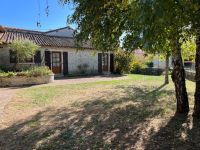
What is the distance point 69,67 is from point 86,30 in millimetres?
18028

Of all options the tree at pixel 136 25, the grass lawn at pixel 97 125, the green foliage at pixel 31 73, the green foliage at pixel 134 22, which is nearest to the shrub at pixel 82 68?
the green foliage at pixel 31 73

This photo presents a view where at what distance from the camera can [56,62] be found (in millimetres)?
23562

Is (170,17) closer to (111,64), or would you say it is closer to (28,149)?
(28,149)

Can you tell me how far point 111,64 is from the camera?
27.8 meters

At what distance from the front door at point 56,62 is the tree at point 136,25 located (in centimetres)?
1619

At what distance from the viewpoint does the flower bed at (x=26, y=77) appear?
16.5 meters

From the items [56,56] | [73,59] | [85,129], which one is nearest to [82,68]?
[73,59]

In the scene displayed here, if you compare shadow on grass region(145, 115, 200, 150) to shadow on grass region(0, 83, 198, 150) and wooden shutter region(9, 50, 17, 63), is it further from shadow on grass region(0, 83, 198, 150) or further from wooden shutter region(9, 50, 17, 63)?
wooden shutter region(9, 50, 17, 63)

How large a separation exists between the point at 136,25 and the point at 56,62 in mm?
20092

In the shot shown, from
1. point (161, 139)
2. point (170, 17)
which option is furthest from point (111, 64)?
point (170, 17)

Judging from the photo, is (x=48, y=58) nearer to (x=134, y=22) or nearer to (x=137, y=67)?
(x=137, y=67)

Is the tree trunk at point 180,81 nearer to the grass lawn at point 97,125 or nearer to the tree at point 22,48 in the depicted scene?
the grass lawn at point 97,125

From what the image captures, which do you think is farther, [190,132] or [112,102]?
[112,102]

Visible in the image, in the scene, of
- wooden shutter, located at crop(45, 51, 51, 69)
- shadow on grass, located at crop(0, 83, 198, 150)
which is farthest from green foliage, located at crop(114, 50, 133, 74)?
shadow on grass, located at crop(0, 83, 198, 150)
